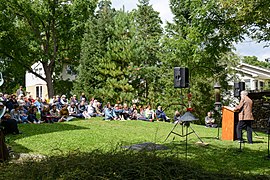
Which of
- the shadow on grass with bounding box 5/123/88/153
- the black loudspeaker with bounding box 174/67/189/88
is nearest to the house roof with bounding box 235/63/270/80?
the shadow on grass with bounding box 5/123/88/153

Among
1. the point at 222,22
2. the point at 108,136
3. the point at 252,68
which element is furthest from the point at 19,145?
the point at 252,68

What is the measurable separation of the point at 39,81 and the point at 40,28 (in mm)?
13259

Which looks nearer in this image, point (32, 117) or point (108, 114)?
point (32, 117)

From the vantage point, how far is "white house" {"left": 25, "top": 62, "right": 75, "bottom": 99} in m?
38.2

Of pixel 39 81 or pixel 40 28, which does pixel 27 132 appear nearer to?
pixel 40 28

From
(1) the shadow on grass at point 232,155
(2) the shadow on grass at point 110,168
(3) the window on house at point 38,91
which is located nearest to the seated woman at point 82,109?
(1) the shadow on grass at point 232,155

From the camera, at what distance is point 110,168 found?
2693mm

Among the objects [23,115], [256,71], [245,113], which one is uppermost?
[256,71]

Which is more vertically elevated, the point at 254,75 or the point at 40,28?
the point at 40,28

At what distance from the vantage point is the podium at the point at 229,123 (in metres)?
10.7

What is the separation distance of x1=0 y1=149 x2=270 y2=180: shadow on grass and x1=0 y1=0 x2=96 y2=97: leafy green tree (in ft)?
84.2

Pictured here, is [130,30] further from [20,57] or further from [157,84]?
[20,57]

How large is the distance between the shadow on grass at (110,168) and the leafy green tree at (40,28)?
2567cm

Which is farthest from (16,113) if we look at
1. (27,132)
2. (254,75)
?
(254,75)
